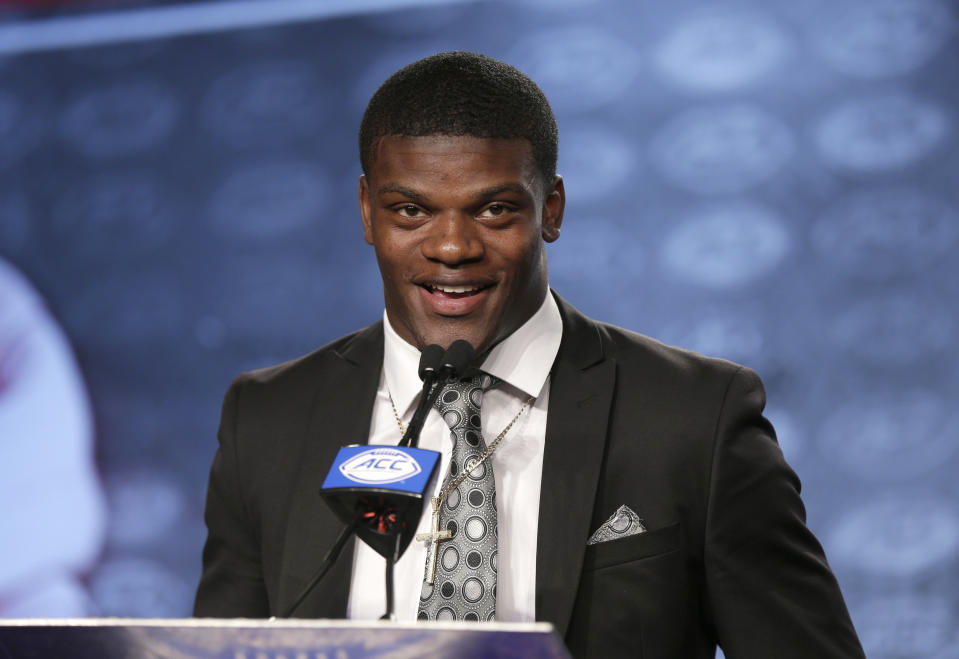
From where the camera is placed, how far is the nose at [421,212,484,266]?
4.84 feet

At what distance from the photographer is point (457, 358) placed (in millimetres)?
1243

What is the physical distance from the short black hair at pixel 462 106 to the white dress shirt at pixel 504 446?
0.26m

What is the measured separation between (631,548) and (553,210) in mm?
542

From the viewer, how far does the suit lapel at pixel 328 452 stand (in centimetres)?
152

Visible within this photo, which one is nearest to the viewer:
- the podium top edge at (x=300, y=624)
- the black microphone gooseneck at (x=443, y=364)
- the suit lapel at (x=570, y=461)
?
the podium top edge at (x=300, y=624)

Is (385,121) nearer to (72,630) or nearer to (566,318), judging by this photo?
(566,318)

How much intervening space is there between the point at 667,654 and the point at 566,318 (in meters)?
0.55

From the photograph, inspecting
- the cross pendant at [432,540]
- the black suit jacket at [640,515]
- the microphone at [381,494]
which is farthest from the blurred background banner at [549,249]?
the microphone at [381,494]

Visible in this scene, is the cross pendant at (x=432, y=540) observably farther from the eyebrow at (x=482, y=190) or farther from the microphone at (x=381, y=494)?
the eyebrow at (x=482, y=190)

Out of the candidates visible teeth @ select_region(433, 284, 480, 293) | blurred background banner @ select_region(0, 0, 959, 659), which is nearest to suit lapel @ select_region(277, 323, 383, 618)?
visible teeth @ select_region(433, 284, 480, 293)

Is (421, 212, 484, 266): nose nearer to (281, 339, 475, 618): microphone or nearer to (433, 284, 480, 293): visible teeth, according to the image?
(433, 284, 480, 293): visible teeth

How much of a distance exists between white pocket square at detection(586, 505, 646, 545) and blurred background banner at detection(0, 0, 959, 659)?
1.16 metres

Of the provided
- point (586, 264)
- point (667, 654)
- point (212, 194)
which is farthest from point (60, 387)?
point (667, 654)

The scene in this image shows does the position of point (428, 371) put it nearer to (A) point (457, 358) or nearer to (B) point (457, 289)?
(A) point (457, 358)
